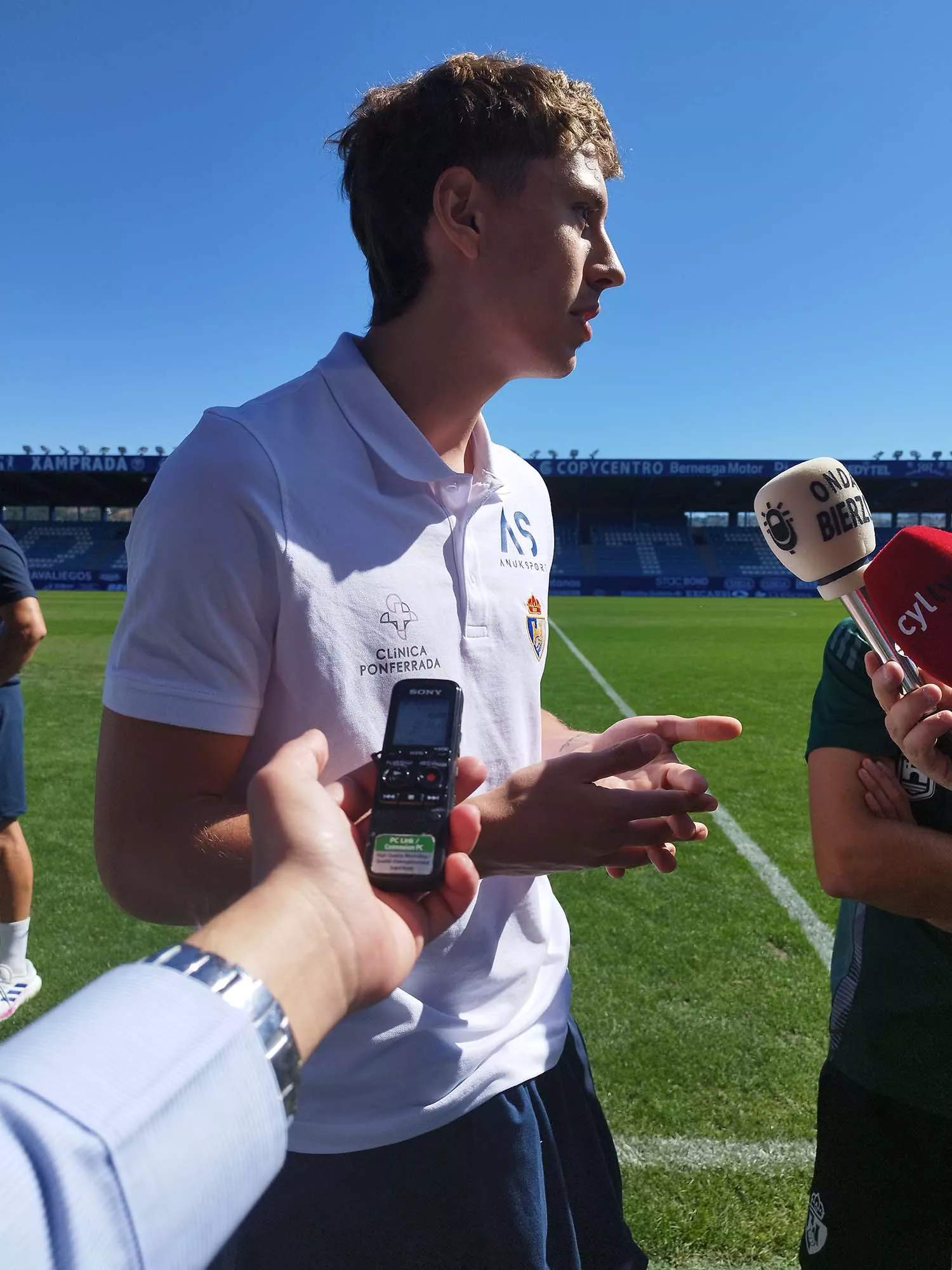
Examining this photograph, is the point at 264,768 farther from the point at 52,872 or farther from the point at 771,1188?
the point at 52,872

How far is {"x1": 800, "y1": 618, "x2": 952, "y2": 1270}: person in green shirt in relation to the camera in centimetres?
156

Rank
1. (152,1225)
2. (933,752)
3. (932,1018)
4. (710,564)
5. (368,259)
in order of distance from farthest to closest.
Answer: (710,564) < (368,259) < (932,1018) < (933,752) < (152,1225)

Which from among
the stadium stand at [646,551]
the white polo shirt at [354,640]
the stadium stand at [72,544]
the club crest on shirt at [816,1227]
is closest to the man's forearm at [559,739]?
the white polo shirt at [354,640]

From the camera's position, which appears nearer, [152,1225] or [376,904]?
[152,1225]

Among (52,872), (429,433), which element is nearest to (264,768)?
(429,433)

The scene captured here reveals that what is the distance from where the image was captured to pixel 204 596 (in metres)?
1.12

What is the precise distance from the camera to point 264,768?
82cm

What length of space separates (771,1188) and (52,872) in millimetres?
3999

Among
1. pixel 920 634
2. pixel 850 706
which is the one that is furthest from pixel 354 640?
pixel 850 706

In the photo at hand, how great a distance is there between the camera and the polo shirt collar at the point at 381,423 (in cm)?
139

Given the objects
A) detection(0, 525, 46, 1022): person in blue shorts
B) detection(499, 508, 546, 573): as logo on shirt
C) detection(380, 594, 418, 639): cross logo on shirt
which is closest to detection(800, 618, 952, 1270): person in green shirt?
detection(499, 508, 546, 573): as logo on shirt

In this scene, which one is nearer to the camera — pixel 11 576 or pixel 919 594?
pixel 919 594

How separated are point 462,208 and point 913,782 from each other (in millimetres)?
1432

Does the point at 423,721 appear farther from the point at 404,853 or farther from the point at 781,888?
the point at 781,888
